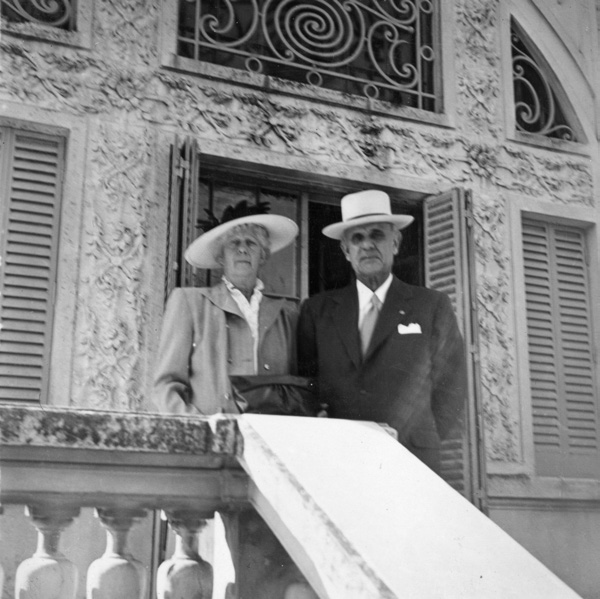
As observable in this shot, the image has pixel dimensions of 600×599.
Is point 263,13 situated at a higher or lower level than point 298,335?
higher

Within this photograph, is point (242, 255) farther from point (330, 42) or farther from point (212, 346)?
point (330, 42)

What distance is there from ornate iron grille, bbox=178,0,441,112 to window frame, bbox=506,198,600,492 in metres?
1.00

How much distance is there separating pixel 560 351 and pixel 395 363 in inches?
104

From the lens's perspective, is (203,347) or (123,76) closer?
(203,347)

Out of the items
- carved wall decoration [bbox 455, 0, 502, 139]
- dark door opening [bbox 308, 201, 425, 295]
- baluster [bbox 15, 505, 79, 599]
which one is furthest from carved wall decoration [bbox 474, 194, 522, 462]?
baluster [bbox 15, 505, 79, 599]

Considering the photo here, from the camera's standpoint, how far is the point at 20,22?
519cm

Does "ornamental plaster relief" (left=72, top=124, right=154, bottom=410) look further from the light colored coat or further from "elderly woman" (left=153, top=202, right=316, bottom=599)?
the light colored coat

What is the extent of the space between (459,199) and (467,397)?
4.04ft

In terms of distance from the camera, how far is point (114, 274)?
5129 millimetres

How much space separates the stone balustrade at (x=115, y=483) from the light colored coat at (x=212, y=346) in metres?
1.58

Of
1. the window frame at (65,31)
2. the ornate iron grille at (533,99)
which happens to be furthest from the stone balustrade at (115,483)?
the ornate iron grille at (533,99)

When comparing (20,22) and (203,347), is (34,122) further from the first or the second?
(203,347)

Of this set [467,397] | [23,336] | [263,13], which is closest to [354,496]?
[23,336]

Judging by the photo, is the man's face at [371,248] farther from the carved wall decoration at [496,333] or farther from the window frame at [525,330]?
the window frame at [525,330]
